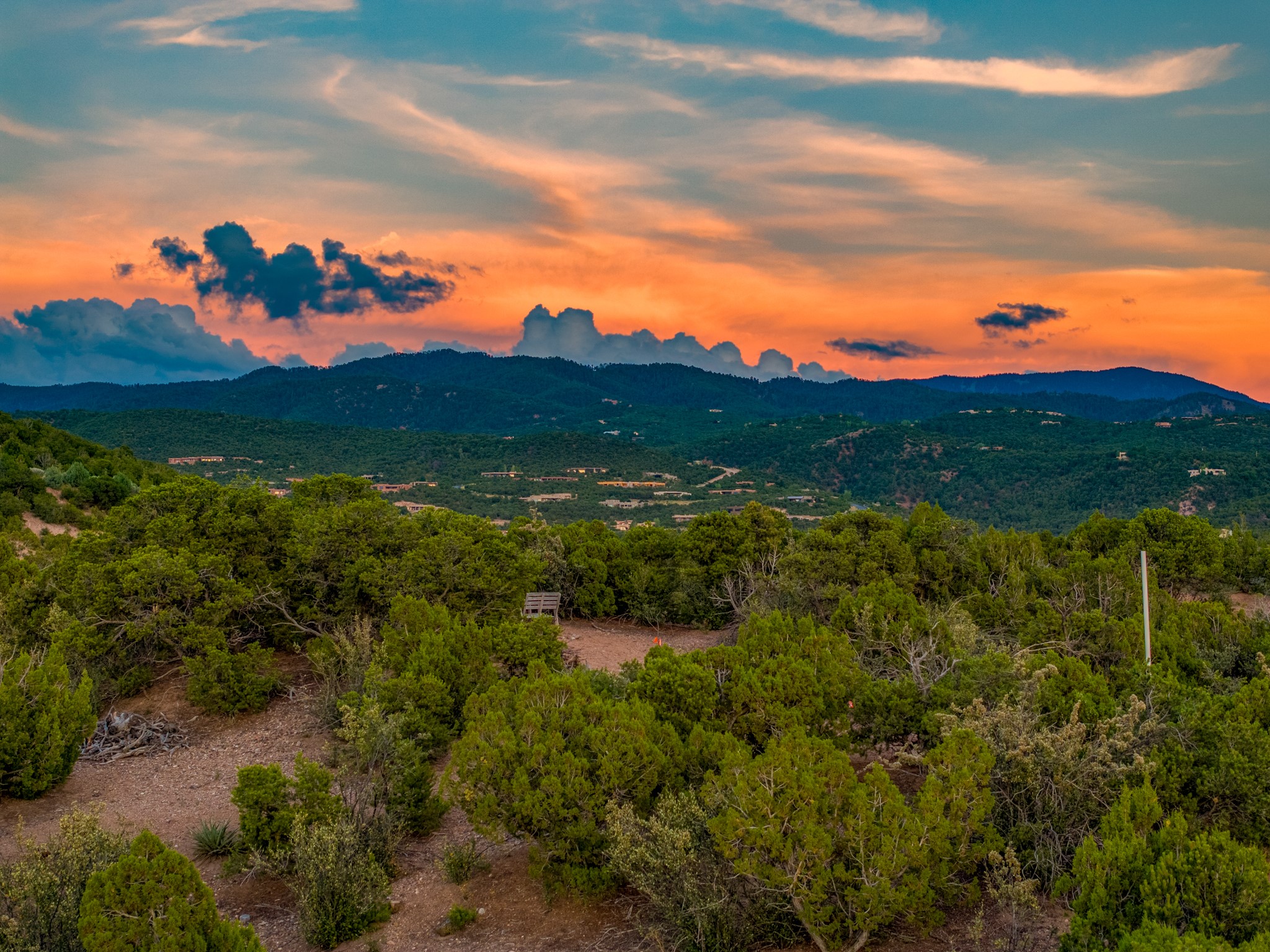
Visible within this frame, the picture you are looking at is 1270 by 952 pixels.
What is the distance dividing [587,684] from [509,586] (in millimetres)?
8360

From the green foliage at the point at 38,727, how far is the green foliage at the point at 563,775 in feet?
24.5

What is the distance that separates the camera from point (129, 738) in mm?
15414

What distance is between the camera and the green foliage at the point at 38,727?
12875 millimetres

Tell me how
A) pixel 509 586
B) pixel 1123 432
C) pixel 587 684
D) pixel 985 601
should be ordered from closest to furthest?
pixel 587 684
pixel 509 586
pixel 985 601
pixel 1123 432

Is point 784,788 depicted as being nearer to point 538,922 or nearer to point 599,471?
point 538,922

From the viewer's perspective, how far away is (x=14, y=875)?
27.9 feet

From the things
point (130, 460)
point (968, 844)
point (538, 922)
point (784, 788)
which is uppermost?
point (130, 460)

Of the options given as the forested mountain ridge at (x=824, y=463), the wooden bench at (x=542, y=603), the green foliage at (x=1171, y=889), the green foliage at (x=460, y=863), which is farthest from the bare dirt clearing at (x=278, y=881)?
the forested mountain ridge at (x=824, y=463)

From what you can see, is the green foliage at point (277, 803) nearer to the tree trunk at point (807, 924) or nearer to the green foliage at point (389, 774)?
the green foliage at point (389, 774)

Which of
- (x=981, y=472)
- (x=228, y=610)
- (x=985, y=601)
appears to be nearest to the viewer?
(x=228, y=610)

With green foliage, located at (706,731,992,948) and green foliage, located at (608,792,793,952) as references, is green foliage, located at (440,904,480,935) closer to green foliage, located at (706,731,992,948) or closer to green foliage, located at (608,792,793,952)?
green foliage, located at (608,792,793,952)

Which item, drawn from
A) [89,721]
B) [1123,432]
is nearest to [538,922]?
[89,721]

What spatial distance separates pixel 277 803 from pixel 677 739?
6.02 metres

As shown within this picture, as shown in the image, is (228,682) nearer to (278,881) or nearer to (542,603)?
(278,881)
